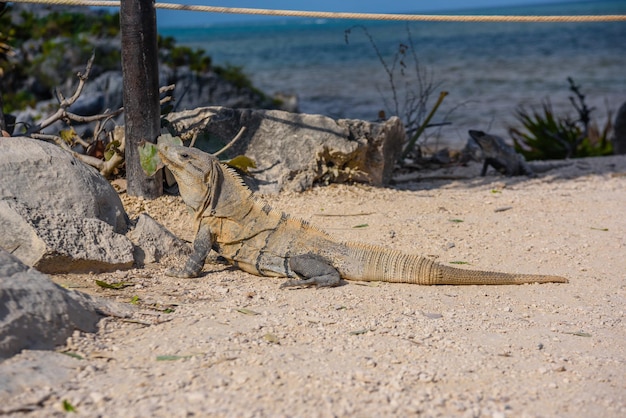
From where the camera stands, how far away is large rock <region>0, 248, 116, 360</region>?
317cm

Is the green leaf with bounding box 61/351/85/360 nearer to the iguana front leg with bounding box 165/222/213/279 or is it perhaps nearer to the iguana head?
the iguana front leg with bounding box 165/222/213/279

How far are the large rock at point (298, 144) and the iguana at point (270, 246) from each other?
→ 2064mm

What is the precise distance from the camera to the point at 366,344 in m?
3.70

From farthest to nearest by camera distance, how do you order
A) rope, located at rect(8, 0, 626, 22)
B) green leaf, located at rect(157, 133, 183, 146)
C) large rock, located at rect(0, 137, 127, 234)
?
1. green leaf, located at rect(157, 133, 183, 146)
2. rope, located at rect(8, 0, 626, 22)
3. large rock, located at rect(0, 137, 127, 234)

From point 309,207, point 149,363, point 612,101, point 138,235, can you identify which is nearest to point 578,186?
point 309,207

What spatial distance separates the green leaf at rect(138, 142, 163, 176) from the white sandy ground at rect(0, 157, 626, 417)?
1.52 ft

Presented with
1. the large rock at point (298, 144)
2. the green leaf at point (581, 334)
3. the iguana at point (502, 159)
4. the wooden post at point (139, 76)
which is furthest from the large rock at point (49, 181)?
the iguana at point (502, 159)

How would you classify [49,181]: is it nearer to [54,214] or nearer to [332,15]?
[54,214]

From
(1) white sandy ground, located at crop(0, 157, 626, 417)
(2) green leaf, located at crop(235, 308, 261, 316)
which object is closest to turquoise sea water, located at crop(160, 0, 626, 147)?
(1) white sandy ground, located at crop(0, 157, 626, 417)

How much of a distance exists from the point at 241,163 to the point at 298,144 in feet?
2.78

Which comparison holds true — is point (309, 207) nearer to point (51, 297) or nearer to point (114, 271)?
point (114, 271)

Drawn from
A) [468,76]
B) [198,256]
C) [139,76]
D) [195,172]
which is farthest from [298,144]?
[468,76]

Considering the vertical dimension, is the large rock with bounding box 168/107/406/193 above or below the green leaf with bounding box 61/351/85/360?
above

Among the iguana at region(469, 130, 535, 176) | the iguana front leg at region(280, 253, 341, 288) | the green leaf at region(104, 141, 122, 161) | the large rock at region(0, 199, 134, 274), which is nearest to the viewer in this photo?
the large rock at region(0, 199, 134, 274)
